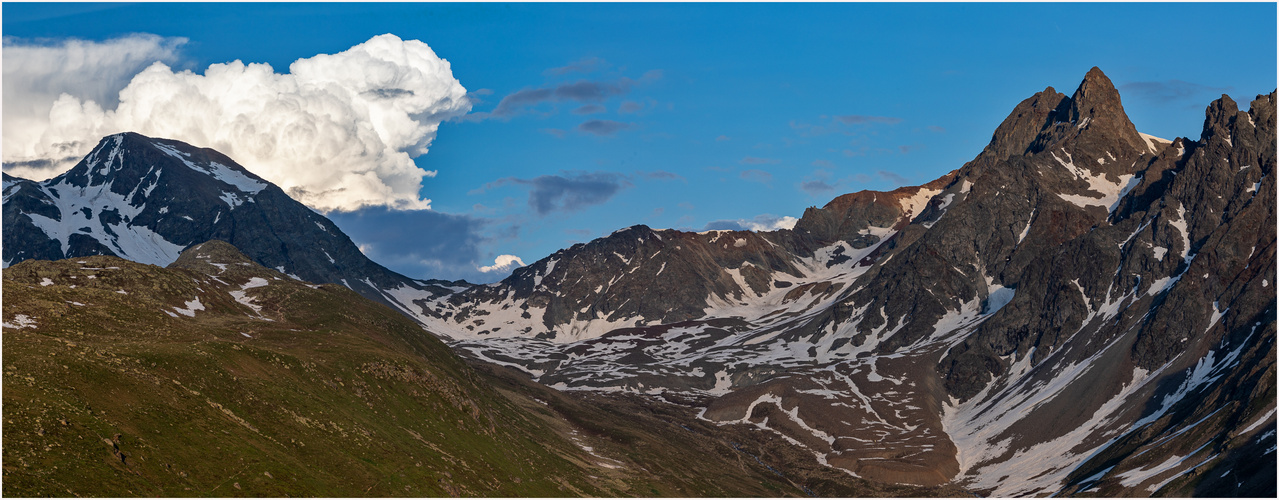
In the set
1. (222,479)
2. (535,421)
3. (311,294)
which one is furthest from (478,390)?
(222,479)

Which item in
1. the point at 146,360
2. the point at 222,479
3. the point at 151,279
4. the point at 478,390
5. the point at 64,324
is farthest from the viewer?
the point at 478,390

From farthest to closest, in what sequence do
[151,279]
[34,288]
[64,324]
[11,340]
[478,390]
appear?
1. [478,390]
2. [151,279]
3. [34,288]
4. [64,324]
5. [11,340]

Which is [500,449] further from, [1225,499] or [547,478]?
[1225,499]

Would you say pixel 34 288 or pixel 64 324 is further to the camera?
pixel 34 288

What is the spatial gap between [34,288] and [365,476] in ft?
166

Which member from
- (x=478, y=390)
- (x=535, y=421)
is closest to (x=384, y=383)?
(x=478, y=390)

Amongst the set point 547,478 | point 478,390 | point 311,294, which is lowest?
point 547,478

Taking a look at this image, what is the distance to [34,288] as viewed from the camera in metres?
107

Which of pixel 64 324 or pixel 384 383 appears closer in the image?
pixel 64 324

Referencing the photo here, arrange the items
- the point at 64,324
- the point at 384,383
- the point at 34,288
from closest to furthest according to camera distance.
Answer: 1. the point at 64,324
2. the point at 34,288
3. the point at 384,383

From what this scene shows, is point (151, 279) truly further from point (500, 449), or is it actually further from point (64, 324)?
point (500, 449)

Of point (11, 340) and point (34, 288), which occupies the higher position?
point (34, 288)

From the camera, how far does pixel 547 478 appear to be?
12369 centimetres

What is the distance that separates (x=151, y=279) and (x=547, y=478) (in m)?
66.5
